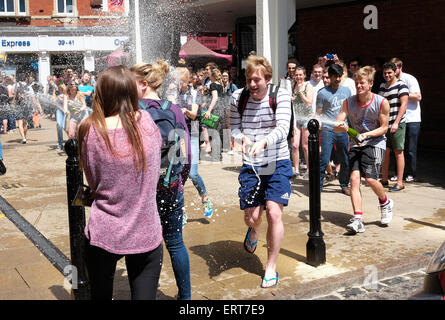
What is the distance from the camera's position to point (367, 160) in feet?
20.0

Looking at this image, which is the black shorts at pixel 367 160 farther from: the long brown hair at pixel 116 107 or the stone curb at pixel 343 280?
the long brown hair at pixel 116 107

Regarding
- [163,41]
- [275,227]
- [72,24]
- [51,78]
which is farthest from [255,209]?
[72,24]

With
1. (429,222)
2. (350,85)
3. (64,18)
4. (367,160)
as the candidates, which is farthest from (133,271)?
(64,18)

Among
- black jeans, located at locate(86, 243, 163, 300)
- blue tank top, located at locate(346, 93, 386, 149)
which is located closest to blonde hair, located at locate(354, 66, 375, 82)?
blue tank top, located at locate(346, 93, 386, 149)

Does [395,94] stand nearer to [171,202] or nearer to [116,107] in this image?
[171,202]

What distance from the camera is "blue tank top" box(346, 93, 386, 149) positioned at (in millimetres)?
6109

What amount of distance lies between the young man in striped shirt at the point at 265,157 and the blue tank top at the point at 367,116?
1.92 metres

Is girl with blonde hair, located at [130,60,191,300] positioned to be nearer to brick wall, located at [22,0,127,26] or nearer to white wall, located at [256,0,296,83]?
white wall, located at [256,0,296,83]

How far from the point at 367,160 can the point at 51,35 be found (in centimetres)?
3322

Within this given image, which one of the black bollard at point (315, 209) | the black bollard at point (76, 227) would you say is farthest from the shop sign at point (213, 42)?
the black bollard at point (76, 227)

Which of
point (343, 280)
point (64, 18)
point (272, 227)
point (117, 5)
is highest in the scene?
point (64, 18)

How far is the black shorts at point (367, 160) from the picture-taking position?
6086 mm

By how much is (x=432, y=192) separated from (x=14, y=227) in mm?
5710
